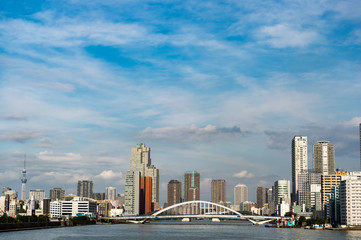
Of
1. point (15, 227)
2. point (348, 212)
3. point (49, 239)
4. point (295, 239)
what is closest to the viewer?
point (49, 239)

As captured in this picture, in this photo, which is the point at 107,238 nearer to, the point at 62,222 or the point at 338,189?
the point at 62,222

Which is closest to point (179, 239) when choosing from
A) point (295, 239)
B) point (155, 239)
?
point (155, 239)

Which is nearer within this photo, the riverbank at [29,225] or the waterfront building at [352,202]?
the riverbank at [29,225]

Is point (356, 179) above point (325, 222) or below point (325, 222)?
above

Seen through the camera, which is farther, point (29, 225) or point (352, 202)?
point (352, 202)

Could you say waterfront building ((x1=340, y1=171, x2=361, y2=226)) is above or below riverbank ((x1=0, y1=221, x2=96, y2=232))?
above

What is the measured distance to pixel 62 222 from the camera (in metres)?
191

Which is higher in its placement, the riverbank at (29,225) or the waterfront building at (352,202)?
→ the waterfront building at (352,202)

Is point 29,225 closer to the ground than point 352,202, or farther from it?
closer to the ground

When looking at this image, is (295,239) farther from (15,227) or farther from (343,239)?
(15,227)

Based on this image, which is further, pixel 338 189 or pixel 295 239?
pixel 338 189

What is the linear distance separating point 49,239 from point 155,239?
71.0ft

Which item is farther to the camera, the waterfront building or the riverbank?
the waterfront building

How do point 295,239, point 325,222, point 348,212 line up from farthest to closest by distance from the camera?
point 325,222 → point 348,212 → point 295,239
